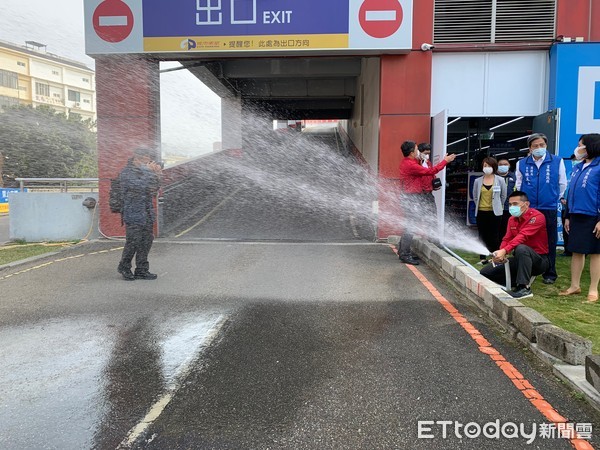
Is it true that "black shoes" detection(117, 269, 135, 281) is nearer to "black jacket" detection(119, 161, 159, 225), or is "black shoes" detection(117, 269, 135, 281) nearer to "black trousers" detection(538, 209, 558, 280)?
"black jacket" detection(119, 161, 159, 225)

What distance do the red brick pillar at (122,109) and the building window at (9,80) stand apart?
24.0 metres

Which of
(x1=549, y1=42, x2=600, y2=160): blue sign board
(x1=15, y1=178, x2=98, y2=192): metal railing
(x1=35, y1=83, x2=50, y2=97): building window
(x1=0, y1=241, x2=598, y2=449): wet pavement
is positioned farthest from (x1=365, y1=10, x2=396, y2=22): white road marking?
(x1=35, y1=83, x2=50, y2=97): building window

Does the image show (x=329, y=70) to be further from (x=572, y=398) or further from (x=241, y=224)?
(x=572, y=398)

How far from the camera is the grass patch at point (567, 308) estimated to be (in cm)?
460

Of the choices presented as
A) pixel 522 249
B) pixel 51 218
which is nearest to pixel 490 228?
pixel 522 249

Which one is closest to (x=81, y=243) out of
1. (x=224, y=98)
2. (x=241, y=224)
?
(x=241, y=224)

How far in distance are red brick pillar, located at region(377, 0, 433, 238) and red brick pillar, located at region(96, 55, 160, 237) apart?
498cm

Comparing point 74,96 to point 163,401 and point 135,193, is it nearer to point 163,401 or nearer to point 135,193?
point 135,193

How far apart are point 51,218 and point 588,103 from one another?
37.9 ft

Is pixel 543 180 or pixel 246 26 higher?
pixel 246 26

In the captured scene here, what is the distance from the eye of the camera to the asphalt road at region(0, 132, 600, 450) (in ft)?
9.66

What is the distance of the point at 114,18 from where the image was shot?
1010cm

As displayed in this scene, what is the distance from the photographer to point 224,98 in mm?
26734

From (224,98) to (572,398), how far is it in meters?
25.5
